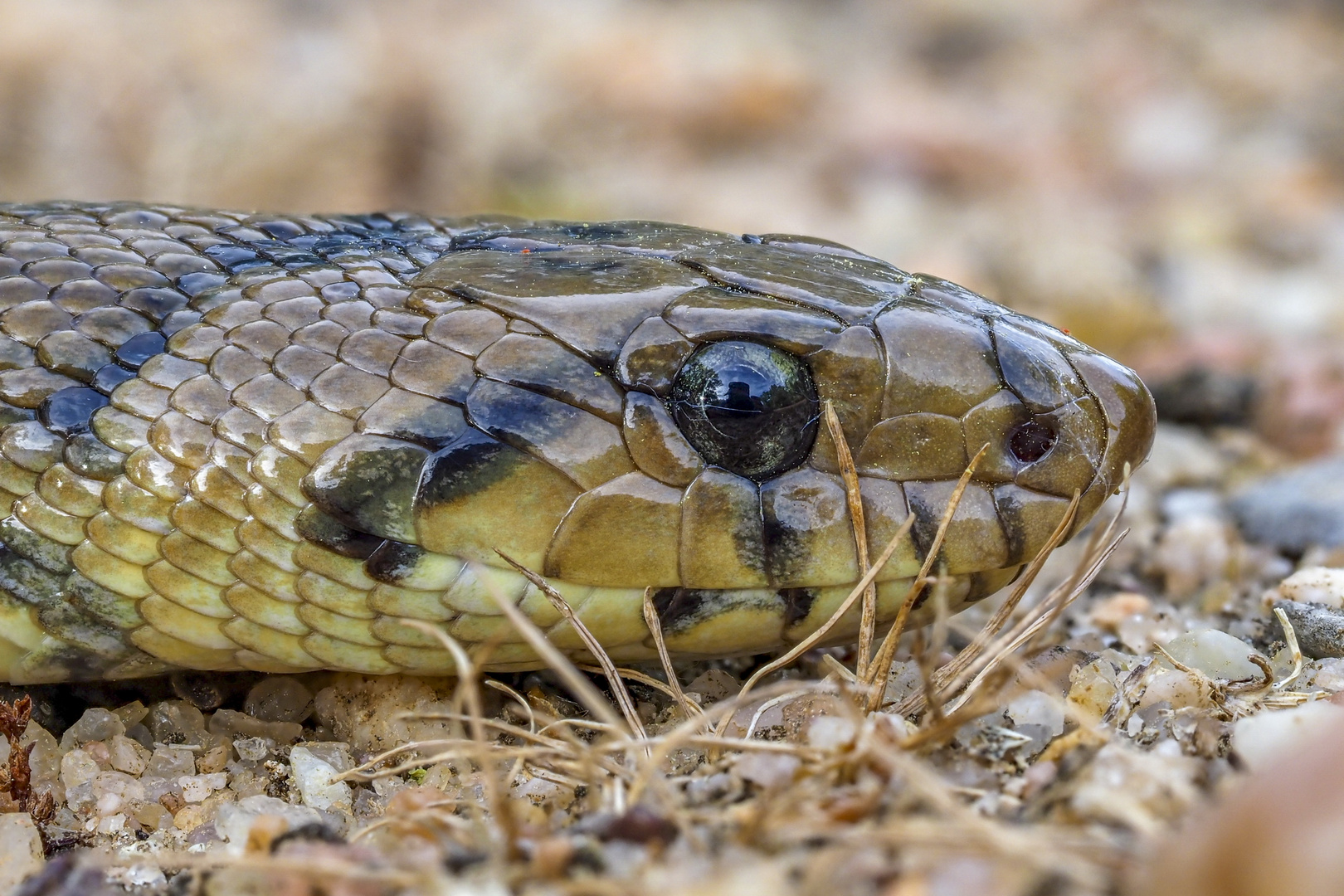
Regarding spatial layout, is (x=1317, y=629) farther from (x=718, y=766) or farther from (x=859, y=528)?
(x=718, y=766)

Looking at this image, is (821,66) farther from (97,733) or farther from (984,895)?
(984,895)

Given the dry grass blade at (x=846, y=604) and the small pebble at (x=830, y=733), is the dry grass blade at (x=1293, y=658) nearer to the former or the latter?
the dry grass blade at (x=846, y=604)

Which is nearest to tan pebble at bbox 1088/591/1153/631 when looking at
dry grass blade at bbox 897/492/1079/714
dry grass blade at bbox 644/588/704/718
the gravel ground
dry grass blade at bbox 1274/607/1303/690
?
the gravel ground

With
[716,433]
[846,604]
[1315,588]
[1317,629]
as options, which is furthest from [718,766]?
[1315,588]

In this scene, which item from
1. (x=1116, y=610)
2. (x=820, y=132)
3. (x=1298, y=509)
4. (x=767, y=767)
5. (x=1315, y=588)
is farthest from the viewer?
(x=820, y=132)

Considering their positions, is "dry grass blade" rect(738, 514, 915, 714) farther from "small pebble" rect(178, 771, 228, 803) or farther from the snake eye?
"small pebble" rect(178, 771, 228, 803)

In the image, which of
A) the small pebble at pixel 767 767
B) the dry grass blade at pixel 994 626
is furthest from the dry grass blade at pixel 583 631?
the dry grass blade at pixel 994 626
